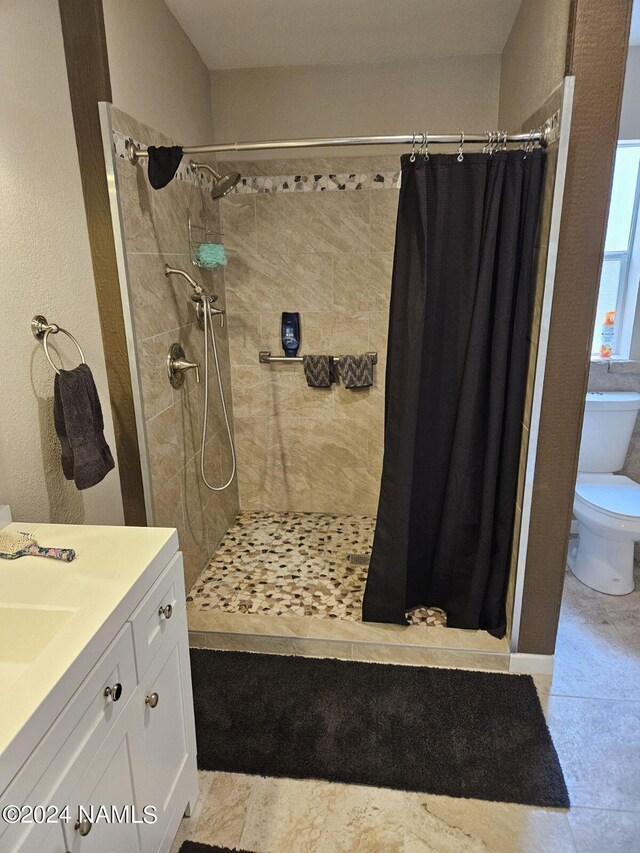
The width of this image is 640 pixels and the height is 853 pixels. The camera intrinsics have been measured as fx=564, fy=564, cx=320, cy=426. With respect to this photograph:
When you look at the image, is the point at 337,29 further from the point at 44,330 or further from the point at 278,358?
the point at 44,330

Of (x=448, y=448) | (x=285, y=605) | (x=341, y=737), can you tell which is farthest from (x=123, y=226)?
(x=341, y=737)

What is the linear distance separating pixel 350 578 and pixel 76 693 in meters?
1.83

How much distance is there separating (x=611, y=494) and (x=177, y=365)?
7.14ft

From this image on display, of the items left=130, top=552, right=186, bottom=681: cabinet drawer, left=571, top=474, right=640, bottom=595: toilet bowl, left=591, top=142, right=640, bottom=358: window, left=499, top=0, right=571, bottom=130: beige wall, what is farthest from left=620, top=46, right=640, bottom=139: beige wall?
left=130, top=552, right=186, bottom=681: cabinet drawer

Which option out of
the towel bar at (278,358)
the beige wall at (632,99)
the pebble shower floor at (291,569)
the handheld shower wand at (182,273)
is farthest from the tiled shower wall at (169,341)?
the beige wall at (632,99)

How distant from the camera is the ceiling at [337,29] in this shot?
90.5 inches

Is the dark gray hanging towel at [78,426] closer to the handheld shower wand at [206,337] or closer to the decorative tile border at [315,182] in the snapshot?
the handheld shower wand at [206,337]

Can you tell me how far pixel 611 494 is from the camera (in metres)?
2.80

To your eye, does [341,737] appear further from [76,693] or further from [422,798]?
[76,693]

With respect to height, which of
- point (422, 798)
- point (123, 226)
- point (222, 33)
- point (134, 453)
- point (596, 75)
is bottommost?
point (422, 798)

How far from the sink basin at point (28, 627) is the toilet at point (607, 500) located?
7.87 feet

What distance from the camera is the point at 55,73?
1.74 m

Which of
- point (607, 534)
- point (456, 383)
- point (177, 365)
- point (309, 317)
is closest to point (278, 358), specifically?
point (309, 317)

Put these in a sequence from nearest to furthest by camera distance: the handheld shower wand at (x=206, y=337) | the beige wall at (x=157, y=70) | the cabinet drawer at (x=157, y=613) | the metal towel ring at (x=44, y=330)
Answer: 1. the cabinet drawer at (x=157, y=613)
2. the metal towel ring at (x=44, y=330)
3. the beige wall at (x=157, y=70)
4. the handheld shower wand at (x=206, y=337)
